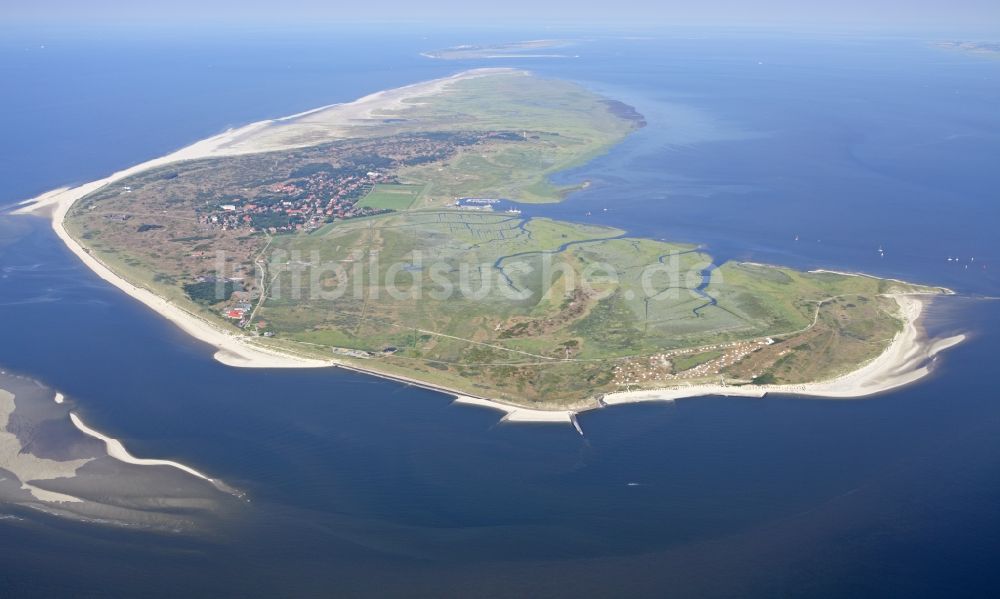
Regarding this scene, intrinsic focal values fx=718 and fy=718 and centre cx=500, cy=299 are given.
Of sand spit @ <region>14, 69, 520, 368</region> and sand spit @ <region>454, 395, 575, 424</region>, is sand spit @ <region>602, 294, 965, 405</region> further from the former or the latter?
sand spit @ <region>14, 69, 520, 368</region>

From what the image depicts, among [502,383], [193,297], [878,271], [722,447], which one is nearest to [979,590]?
[722,447]

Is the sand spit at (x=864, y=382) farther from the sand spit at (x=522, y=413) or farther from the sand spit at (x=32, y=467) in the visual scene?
the sand spit at (x=32, y=467)

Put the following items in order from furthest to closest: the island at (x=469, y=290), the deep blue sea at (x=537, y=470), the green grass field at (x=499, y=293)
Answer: the green grass field at (x=499, y=293) < the island at (x=469, y=290) < the deep blue sea at (x=537, y=470)

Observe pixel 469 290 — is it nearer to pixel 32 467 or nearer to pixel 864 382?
pixel 864 382

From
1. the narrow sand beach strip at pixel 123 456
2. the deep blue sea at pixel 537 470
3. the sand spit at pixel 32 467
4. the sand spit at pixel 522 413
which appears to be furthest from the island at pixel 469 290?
the sand spit at pixel 32 467

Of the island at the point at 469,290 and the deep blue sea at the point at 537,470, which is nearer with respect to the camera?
the deep blue sea at the point at 537,470

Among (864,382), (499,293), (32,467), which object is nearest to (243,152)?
(499,293)
